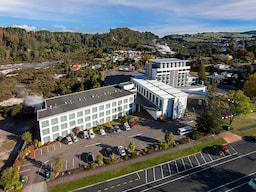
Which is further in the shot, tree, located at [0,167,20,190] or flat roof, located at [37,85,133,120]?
flat roof, located at [37,85,133,120]

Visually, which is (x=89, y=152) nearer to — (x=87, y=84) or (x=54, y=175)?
(x=54, y=175)

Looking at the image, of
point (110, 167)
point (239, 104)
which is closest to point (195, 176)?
point (110, 167)

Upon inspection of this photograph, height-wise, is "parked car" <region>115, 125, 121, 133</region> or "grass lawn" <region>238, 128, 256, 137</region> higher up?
"parked car" <region>115, 125, 121, 133</region>

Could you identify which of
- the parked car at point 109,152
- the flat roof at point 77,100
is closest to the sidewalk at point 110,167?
the parked car at point 109,152

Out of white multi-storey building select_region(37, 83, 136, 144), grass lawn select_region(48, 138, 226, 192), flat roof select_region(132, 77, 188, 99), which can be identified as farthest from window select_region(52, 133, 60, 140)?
flat roof select_region(132, 77, 188, 99)

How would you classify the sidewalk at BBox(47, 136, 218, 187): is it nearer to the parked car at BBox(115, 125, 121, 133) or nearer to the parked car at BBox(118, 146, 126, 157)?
the parked car at BBox(118, 146, 126, 157)

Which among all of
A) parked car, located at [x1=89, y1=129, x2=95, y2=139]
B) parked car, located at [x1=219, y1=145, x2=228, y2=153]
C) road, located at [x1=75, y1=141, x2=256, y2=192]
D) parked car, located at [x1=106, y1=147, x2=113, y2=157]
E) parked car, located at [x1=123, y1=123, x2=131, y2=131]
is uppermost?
parked car, located at [x1=123, y1=123, x2=131, y2=131]

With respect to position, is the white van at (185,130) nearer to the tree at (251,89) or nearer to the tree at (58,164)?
the tree at (58,164)
